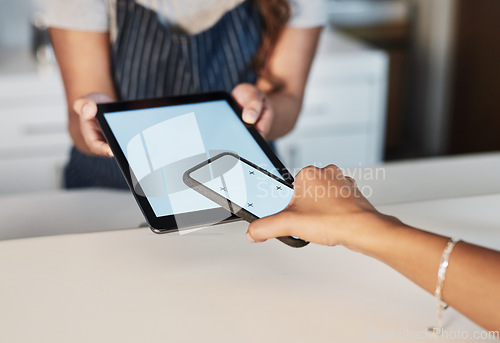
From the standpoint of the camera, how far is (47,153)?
1385 millimetres

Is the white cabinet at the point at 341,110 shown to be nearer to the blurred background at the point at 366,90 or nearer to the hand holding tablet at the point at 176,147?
the blurred background at the point at 366,90

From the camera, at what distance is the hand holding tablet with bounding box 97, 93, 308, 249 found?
18.2 inches

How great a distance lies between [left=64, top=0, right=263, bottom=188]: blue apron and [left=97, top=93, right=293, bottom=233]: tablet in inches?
11.5

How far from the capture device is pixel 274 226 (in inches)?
15.9

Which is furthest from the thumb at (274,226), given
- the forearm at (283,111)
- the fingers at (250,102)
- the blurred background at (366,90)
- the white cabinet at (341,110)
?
the white cabinet at (341,110)

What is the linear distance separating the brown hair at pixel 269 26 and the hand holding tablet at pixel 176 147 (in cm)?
30

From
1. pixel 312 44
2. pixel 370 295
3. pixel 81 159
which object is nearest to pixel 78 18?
pixel 81 159

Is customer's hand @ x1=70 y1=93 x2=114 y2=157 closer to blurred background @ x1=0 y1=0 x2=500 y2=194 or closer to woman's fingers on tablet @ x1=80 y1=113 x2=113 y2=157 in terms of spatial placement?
woman's fingers on tablet @ x1=80 y1=113 x2=113 y2=157

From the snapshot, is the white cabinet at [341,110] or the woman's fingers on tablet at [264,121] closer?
the woman's fingers on tablet at [264,121]

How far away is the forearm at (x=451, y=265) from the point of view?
37 cm

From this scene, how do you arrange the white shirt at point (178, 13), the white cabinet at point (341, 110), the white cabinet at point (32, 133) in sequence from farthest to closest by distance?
1. the white cabinet at point (341, 110)
2. the white cabinet at point (32, 133)
3. the white shirt at point (178, 13)

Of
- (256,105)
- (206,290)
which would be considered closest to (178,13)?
(256,105)

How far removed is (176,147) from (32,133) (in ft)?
3.17

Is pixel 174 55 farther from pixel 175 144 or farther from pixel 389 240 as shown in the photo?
pixel 389 240
